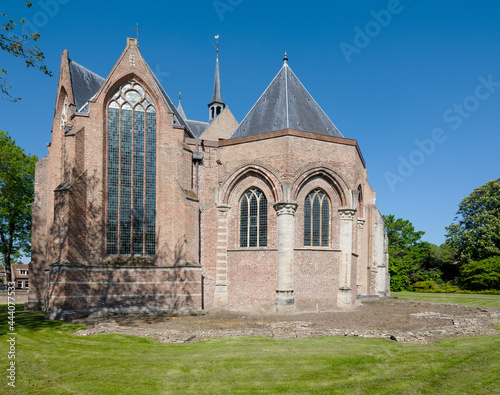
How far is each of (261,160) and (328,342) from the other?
39.8 ft

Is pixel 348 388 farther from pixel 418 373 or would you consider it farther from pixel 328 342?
pixel 328 342

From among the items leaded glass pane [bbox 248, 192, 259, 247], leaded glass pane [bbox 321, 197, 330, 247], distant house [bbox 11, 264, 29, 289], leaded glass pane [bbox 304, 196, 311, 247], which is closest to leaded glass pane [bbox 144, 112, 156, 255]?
leaded glass pane [bbox 248, 192, 259, 247]

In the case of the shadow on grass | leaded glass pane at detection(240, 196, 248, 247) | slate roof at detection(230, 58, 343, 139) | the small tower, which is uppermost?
the small tower

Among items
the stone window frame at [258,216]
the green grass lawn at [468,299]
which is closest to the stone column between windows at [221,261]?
the stone window frame at [258,216]

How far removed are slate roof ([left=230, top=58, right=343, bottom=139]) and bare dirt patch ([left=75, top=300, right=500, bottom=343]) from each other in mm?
10888

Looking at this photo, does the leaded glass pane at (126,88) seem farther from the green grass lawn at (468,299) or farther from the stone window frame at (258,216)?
the green grass lawn at (468,299)

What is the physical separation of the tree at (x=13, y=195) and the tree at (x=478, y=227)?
155 ft

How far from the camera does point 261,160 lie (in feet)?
72.0

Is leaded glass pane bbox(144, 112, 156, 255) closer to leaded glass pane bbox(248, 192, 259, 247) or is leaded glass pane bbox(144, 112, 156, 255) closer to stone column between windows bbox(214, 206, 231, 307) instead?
stone column between windows bbox(214, 206, 231, 307)

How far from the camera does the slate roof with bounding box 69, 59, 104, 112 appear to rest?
22125 mm

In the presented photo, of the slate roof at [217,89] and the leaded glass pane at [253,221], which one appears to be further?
the slate roof at [217,89]

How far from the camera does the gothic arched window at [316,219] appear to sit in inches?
865

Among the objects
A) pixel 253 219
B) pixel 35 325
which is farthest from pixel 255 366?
pixel 253 219

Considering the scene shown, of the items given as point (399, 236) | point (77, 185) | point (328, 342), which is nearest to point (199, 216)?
point (77, 185)
